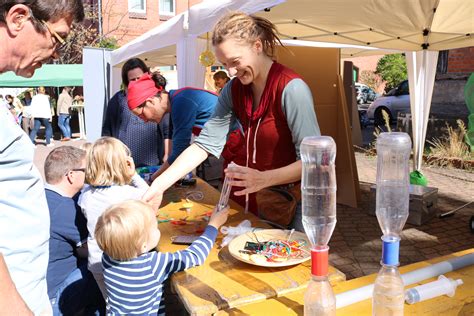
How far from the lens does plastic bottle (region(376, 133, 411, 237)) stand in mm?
1047

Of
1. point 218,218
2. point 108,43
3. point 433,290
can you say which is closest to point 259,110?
point 218,218

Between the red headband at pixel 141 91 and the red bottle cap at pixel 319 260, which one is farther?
the red headband at pixel 141 91

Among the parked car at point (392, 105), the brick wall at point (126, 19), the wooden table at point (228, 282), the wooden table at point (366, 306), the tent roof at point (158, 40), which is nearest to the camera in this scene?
the wooden table at point (366, 306)

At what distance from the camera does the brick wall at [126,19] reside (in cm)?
1931

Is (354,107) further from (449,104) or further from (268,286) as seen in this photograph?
(268,286)

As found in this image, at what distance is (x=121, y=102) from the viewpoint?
3.92m

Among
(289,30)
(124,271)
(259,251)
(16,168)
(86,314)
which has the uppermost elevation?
(289,30)

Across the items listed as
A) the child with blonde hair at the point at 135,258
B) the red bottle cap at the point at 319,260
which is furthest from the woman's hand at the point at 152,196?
the red bottle cap at the point at 319,260

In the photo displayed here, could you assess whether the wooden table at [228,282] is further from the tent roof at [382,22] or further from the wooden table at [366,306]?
the tent roof at [382,22]

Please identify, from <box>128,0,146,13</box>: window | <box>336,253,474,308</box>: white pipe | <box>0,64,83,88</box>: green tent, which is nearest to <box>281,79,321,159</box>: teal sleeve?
<box>336,253,474,308</box>: white pipe

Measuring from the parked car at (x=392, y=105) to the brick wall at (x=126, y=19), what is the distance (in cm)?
947

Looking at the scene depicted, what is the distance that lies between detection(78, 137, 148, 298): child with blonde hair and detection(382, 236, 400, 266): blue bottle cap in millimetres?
1667

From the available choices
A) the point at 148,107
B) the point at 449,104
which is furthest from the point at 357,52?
the point at 148,107

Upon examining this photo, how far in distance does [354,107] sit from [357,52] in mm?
1155
